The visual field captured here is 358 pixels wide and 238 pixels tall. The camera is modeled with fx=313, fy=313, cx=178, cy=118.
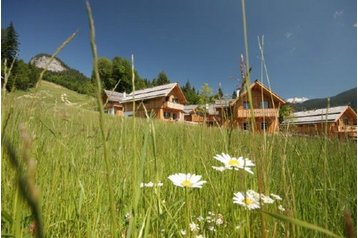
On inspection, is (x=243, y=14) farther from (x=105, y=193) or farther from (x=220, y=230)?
(x=105, y=193)

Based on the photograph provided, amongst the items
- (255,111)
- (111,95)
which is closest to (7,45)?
(111,95)

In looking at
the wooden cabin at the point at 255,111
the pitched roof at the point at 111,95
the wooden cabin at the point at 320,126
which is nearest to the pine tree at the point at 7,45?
the pitched roof at the point at 111,95

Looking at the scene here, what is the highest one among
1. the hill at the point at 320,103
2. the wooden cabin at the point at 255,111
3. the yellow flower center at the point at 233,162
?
the hill at the point at 320,103

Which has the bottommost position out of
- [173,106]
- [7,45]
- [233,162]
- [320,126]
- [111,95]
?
[233,162]

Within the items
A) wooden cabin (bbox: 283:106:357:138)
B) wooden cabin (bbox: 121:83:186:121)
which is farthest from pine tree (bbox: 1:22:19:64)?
wooden cabin (bbox: 121:83:186:121)

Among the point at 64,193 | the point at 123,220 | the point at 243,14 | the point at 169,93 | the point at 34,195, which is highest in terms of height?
the point at 169,93

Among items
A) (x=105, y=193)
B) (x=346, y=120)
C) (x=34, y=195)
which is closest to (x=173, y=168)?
(x=105, y=193)

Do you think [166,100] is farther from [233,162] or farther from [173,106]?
[233,162]

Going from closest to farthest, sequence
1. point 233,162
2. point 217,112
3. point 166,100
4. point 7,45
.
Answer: point 233,162, point 7,45, point 217,112, point 166,100

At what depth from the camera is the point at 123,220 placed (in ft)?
4.67

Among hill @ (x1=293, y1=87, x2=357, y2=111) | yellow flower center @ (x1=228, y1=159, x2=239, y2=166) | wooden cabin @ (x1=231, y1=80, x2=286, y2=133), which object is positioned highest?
hill @ (x1=293, y1=87, x2=357, y2=111)

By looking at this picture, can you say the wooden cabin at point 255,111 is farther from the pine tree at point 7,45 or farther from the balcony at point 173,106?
the balcony at point 173,106

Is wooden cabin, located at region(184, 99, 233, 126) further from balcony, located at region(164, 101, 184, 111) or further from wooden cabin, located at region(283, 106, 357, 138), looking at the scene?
balcony, located at region(164, 101, 184, 111)

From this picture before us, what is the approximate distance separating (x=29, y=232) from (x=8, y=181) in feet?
1.21
